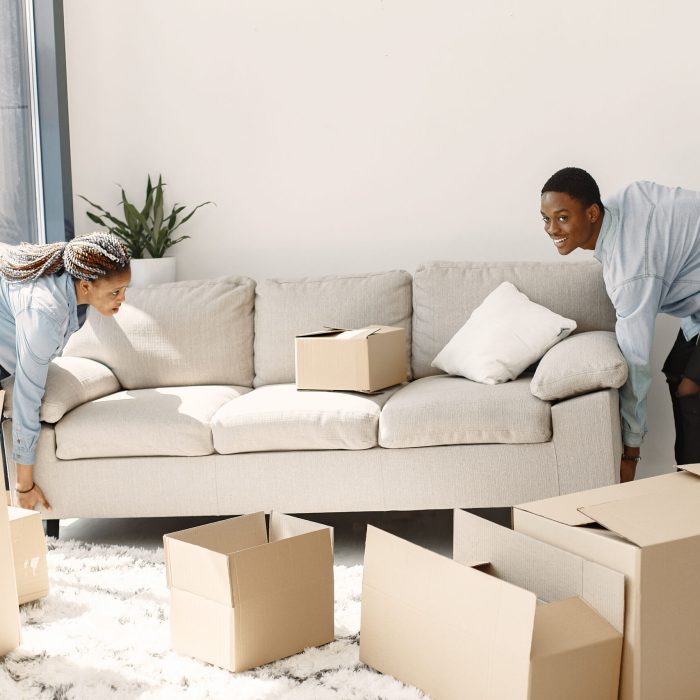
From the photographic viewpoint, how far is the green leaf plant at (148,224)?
13.0 feet

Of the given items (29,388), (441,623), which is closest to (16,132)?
(29,388)

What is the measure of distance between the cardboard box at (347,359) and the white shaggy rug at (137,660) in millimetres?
669

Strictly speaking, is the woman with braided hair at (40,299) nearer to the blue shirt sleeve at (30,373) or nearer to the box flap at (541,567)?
the blue shirt sleeve at (30,373)

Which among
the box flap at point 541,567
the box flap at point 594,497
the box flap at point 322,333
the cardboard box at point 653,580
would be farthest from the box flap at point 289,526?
the box flap at point 322,333

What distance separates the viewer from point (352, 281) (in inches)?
139

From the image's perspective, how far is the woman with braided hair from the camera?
114 inches

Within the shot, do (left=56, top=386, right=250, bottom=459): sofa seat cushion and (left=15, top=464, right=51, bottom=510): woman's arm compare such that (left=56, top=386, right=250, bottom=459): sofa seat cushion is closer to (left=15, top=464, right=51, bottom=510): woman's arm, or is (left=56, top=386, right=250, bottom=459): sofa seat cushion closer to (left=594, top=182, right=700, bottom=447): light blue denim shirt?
(left=15, top=464, right=51, bottom=510): woman's arm

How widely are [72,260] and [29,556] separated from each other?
93 centimetres

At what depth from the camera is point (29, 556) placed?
8.39 ft

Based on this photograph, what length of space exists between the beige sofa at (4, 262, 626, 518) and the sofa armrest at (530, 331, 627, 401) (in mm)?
18

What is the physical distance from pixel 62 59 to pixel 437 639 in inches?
126

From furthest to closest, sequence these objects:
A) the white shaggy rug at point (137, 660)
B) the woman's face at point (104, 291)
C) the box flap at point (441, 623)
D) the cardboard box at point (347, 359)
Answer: the cardboard box at point (347, 359) < the woman's face at point (104, 291) < the white shaggy rug at point (137, 660) < the box flap at point (441, 623)

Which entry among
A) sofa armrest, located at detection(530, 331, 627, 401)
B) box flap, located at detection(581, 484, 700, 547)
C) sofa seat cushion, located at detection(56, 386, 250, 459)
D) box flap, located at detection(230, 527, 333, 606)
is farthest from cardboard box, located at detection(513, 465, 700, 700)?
sofa seat cushion, located at detection(56, 386, 250, 459)

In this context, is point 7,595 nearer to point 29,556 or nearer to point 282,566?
point 29,556
